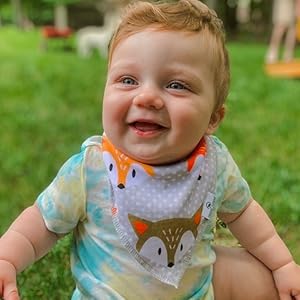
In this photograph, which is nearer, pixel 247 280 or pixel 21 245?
pixel 21 245

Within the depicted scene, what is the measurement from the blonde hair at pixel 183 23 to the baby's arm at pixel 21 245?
0.43 meters

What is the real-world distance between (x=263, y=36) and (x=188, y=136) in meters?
16.0

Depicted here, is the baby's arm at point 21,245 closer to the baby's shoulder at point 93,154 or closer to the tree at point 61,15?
the baby's shoulder at point 93,154

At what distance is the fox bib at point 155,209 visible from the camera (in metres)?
1.65

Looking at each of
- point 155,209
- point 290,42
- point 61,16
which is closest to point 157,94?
point 155,209

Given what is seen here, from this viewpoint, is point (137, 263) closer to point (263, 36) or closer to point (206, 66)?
point (206, 66)

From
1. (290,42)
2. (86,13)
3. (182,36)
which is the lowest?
(86,13)

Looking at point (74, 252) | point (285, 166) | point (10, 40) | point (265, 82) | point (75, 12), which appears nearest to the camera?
point (74, 252)

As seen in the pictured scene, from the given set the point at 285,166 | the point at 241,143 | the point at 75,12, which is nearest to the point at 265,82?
the point at 241,143

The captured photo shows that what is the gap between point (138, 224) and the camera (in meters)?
1.65

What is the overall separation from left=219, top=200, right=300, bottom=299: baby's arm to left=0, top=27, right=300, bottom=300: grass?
1.77 ft

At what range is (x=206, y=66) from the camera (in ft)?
5.35

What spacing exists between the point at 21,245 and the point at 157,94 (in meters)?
0.46

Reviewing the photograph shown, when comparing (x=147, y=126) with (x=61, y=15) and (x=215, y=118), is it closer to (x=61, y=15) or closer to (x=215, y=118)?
Answer: (x=215, y=118)
